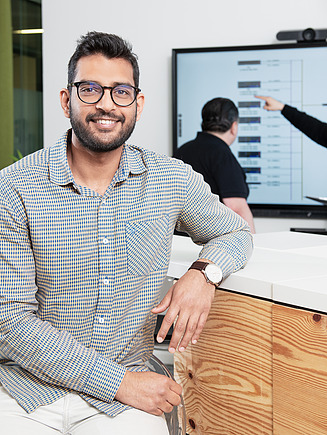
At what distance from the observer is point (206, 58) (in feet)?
12.9

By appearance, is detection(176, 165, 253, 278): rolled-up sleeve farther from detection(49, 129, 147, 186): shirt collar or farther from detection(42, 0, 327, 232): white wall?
detection(42, 0, 327, 232): white wall

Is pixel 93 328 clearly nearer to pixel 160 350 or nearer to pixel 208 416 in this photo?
pixel 208 416

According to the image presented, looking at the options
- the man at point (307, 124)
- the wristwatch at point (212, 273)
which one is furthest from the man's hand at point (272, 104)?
the wristwatch at point (212, 273)

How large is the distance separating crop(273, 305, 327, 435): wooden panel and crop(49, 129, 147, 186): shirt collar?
1.47 feet

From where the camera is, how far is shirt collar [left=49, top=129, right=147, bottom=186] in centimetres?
133

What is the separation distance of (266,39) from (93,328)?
2.96 meters

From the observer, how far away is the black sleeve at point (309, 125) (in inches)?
149

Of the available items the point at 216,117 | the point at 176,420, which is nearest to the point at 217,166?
the point at 216,117

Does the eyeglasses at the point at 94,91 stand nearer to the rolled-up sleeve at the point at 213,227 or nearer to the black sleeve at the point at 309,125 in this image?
the rolled-up sleeve at the point at 213,227

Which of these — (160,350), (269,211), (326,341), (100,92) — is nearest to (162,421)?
(326,341)

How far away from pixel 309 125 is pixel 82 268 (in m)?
2.79

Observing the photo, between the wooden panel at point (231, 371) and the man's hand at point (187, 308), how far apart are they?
3.1 inches

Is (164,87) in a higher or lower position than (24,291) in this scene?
higher

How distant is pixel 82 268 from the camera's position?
1327 millimetres
